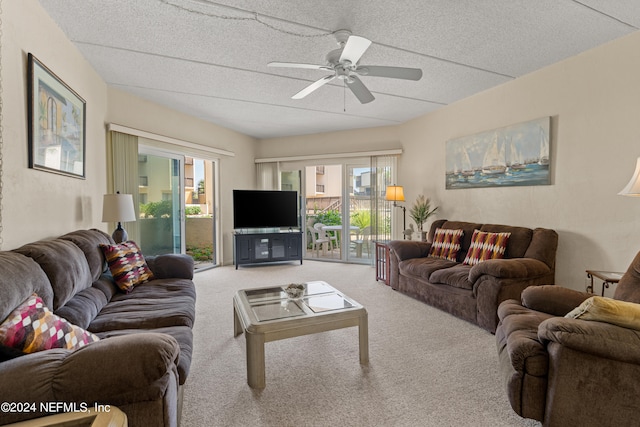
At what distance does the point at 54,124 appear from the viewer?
2.43 meters

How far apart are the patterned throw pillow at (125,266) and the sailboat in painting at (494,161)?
4.05 m

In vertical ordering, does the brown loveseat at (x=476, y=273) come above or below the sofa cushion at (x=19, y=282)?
below

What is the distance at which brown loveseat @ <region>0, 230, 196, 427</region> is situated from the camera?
1.06m

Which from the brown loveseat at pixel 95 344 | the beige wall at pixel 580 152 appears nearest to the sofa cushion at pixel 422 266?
the beige wall at pixel 580 152

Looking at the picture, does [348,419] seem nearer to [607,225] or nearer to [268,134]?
[607,225]

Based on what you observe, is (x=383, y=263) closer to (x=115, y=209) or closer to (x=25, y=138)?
(x=115, y=209)

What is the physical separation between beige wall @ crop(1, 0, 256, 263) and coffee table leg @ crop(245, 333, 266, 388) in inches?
62.6

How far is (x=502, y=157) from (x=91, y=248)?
14.2 ft

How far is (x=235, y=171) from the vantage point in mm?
6117

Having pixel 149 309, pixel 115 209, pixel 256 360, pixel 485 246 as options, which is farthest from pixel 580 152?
pixel 115 209

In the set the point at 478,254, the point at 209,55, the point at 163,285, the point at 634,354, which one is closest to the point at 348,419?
the point at 634,354

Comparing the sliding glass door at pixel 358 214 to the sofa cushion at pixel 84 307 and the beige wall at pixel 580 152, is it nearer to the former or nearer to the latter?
the beige wall at pixel 580 152

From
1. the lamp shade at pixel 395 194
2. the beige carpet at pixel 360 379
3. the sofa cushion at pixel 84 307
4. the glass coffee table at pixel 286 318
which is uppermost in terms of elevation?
the lamp shade at pixel 395 194

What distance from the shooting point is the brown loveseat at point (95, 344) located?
1063 mm
